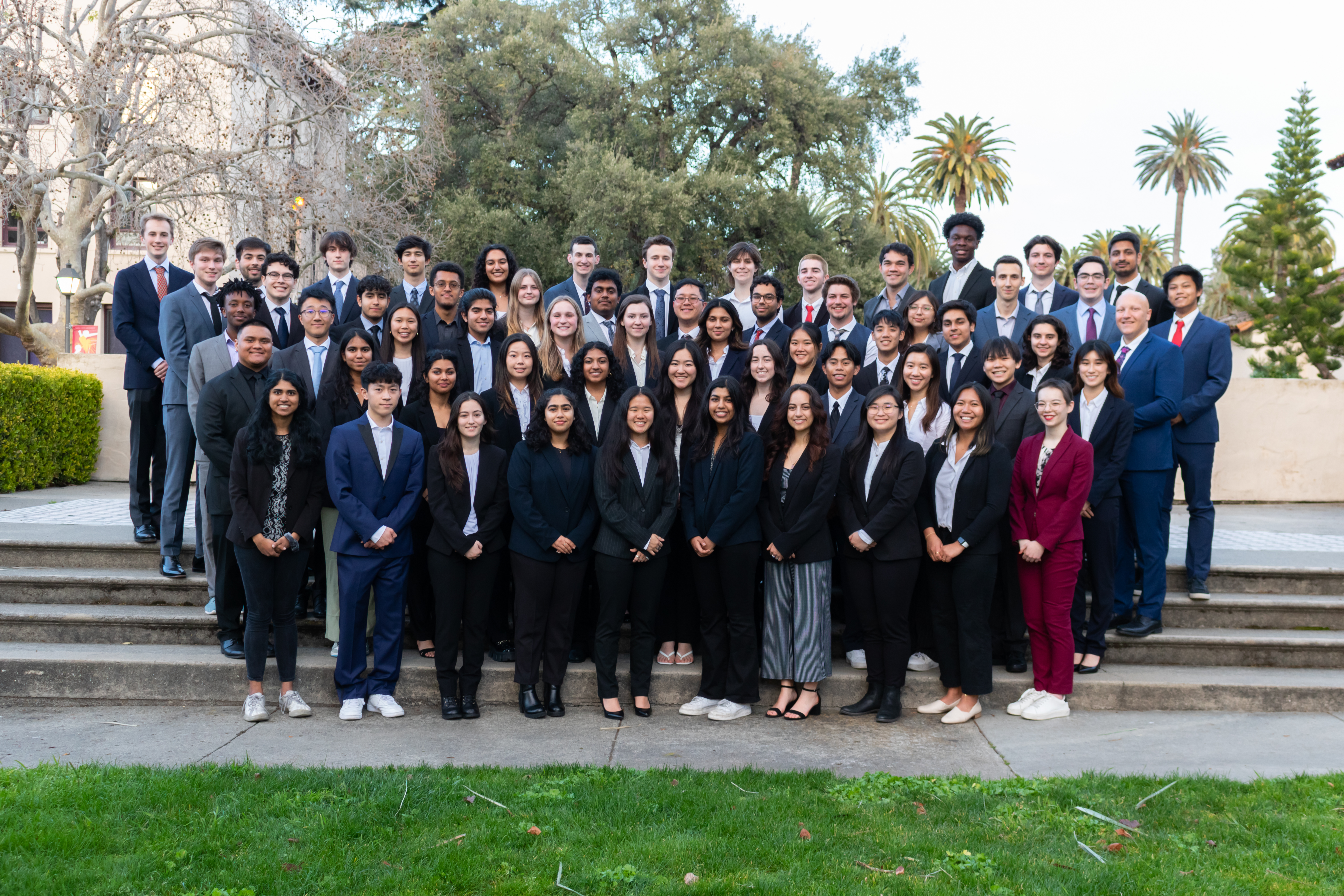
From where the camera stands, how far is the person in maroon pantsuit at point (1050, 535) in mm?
5809

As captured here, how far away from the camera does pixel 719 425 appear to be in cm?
599

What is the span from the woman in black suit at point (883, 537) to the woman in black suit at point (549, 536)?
62.4 inches

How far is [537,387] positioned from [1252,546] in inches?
257

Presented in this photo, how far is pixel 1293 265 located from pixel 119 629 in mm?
29689

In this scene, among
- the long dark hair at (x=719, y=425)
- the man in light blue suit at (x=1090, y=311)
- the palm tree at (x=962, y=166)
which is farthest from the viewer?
the palm tree at (x=962, y=166)

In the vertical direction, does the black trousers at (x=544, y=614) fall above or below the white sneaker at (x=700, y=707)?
above

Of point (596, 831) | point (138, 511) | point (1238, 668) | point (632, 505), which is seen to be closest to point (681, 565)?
point (632, 505)

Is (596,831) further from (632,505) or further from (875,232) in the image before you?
(875,232)

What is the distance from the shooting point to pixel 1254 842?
13.6 feet

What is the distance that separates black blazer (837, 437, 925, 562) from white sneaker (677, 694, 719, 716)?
1.26 m

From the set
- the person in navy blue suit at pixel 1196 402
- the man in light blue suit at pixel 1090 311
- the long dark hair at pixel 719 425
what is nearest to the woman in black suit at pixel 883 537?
the long dark hair at pixel 719 425

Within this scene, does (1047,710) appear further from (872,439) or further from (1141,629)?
(872,439)

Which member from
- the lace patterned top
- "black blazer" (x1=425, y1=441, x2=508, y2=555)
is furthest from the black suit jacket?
the lace patterned top

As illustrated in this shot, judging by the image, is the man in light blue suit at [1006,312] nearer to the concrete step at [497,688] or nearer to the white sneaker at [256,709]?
the concrete step at [497,688]
